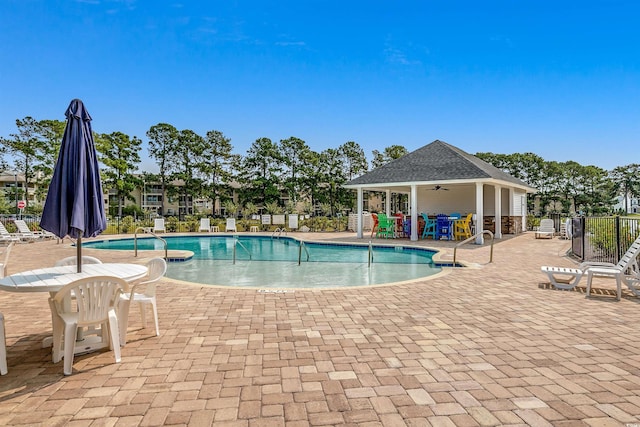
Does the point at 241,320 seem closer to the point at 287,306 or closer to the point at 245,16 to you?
the point at 287,306

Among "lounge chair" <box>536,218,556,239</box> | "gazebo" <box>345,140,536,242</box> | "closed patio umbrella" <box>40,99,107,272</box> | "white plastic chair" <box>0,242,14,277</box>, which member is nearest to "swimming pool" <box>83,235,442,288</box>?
"white plastic chair" <box>0,242,14,277</box>

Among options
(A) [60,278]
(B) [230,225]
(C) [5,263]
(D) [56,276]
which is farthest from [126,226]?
(A) [60,278]

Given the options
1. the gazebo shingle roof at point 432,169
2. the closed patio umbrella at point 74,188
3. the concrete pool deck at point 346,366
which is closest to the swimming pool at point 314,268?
the concrete pool deck at point 346,366

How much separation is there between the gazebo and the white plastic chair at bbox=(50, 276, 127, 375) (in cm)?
1305

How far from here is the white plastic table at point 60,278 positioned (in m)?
3.00

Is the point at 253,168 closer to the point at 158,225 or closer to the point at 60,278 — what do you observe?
the point at 158,225

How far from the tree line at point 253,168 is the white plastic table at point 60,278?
2735cm

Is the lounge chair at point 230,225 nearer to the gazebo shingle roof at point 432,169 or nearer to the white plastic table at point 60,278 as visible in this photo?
the gazebo shingle roof at point 432,169

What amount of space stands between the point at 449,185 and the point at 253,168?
22943 millimetres

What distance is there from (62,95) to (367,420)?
856 inches

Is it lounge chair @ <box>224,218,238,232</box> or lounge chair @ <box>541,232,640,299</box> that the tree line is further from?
lounge chair @ <box>541,232,640,299</box>

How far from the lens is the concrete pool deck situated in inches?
91.0

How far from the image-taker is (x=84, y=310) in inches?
119

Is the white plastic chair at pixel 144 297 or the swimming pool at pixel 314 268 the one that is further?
the swimming pool at pixel 314 268
